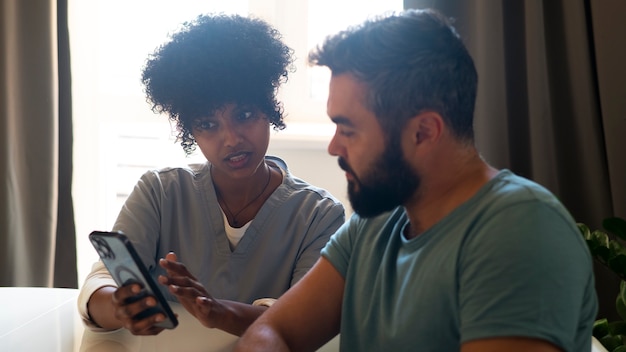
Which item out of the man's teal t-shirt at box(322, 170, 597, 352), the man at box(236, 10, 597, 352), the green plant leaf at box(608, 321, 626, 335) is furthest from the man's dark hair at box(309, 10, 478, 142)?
Answer: the green plant leaf at box(608, 321, 626, 335)

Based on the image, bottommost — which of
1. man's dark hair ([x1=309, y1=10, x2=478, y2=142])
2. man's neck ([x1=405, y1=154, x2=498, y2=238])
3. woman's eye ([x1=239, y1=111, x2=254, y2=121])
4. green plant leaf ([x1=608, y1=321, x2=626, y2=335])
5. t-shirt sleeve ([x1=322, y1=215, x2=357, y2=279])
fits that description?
green plant leaf ([x1=608, y1=321, x2=626, y2=335])

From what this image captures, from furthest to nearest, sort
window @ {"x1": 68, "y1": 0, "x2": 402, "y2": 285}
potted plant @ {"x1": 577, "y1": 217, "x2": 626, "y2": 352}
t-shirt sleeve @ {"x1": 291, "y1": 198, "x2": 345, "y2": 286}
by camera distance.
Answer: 1. window @ {"x1": 68, "y1": 0, "x2": 402, "y2": 285}
2. potted plant @ {"x1": 577, "y1": 217, "x2": 626, "y2": 352}
3. t-shirt sleeve @ {"x1": 291, "y1": 198, "x2": 345, "y2": 286}

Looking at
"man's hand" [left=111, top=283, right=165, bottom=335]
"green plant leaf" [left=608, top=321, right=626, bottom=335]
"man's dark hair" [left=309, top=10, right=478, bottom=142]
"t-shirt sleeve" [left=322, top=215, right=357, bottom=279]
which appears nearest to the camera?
"man's dark hair" [left=309, top=10, right=478, bottom=142]

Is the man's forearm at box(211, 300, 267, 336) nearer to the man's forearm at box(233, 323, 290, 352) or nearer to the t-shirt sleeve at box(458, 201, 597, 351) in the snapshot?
the man's forearm at box(233, 323, 290, 352)

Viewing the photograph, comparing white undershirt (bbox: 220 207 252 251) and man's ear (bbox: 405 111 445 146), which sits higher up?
man's ear (bbox: 405 111 445 146)

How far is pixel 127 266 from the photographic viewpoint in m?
1.14

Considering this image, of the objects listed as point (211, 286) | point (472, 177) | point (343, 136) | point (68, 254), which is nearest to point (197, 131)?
point (211, 286)

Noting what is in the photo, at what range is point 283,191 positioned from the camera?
1.71 metres

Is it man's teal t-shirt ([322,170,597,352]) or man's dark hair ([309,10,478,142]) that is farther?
man's dark hair ([309,10,478,142])

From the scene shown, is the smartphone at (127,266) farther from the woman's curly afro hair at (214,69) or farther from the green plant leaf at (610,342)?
the green plant leaf at (610,342)

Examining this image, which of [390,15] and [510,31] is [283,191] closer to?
[390,15]

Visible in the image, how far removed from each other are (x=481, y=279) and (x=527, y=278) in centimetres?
6

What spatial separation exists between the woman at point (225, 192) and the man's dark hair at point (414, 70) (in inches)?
21.8

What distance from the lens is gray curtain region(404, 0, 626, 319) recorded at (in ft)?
7.53
